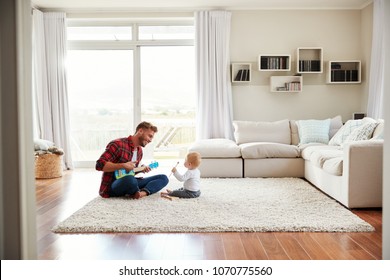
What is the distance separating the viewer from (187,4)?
6602 mm

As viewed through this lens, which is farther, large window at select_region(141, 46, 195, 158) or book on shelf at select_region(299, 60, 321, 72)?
large window at select_region(141, 46, 195, 158)

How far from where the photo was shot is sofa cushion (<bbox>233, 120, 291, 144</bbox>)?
607cm

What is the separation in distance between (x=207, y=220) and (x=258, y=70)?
424 centimetres

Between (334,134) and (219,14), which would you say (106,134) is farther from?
(334,134)

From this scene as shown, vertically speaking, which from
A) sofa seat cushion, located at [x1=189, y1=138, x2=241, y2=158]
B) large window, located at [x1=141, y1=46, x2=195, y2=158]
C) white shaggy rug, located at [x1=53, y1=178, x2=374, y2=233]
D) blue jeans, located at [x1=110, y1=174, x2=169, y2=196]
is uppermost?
large window, located at [x1=141, y1=46, x2=195, y2=158]

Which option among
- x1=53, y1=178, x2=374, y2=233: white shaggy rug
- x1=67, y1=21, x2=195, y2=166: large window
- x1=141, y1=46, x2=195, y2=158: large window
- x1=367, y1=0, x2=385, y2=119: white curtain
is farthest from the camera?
x1=141, y1=46, x2=195, y2=158: large window

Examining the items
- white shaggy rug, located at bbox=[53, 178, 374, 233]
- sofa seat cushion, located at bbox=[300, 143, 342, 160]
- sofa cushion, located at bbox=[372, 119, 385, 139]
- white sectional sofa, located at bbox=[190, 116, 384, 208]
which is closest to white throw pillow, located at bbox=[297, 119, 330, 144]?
white sectional sofa, located at bbox=[190, 116, 384, 208]

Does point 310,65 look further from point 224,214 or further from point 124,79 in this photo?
point 224,214

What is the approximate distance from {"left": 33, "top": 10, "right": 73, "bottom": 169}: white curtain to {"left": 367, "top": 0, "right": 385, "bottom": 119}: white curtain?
4902 mm

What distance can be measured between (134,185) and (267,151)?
2.15 m

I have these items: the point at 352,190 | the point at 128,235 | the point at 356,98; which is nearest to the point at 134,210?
the point at 128,235

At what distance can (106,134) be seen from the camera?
23.5ft

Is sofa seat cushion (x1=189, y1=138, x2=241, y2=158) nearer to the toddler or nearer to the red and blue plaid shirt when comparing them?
the toddler

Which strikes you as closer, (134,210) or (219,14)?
(134,210)
